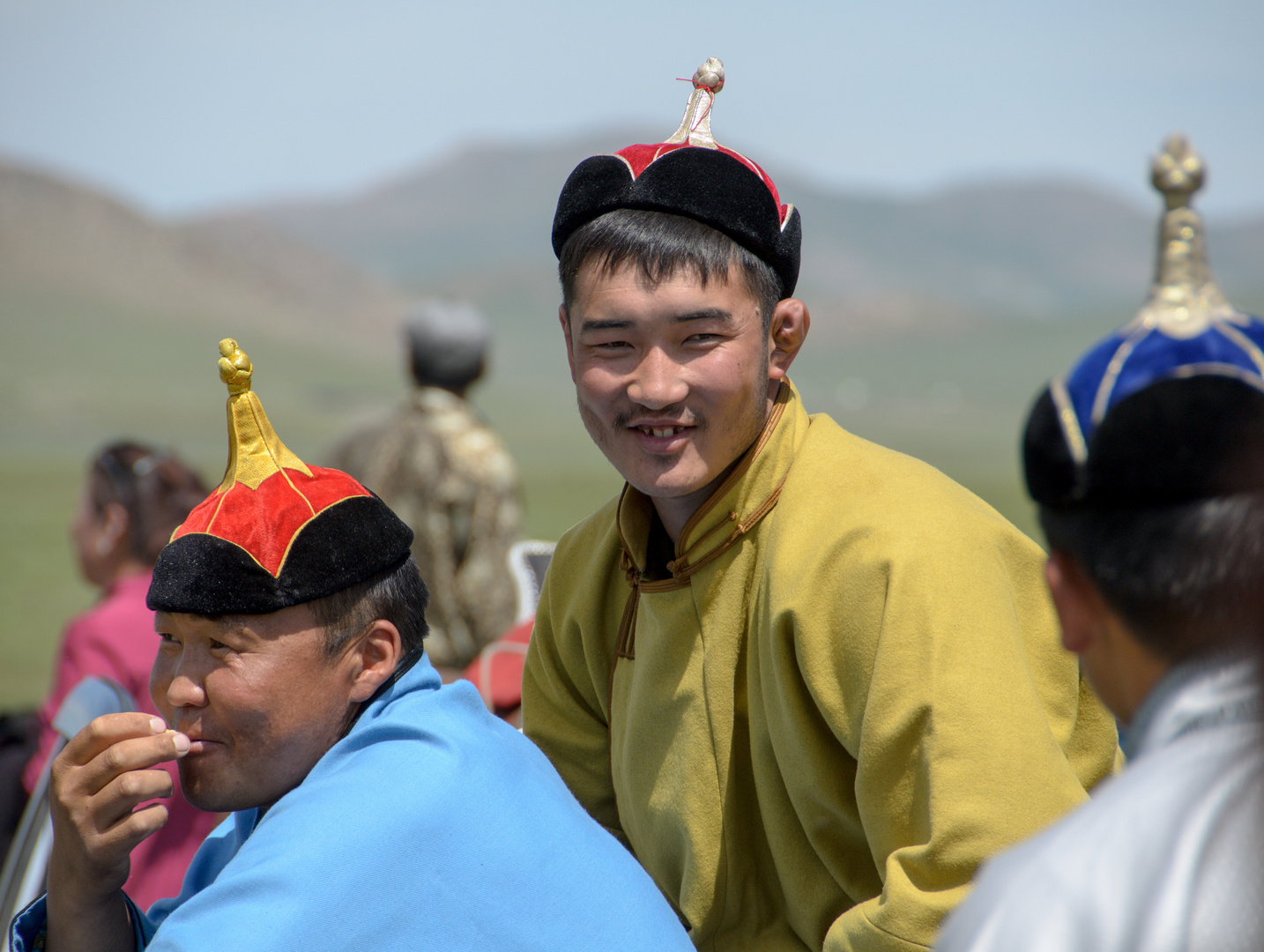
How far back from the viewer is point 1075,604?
1.09m

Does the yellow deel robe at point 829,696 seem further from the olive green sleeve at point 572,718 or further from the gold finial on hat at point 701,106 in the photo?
the gold finial on hat at point 701,106

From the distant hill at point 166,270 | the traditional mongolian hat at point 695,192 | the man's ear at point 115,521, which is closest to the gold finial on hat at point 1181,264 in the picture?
the traditional mongolian hat at point 695,192

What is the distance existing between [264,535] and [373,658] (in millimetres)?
261

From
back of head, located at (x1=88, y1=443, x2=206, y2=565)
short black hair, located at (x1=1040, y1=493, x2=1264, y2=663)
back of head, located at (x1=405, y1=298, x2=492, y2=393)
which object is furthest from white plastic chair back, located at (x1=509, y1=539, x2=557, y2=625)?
short black hair, located at (x1=1040, y1=493, x2=1264, y2=663)

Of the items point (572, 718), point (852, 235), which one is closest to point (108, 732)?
point (572, 718)

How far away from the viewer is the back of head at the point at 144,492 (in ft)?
11.4

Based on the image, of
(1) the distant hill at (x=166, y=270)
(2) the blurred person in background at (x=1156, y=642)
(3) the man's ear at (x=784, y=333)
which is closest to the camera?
(2) the blurred person in background at (x=1156, y=642)

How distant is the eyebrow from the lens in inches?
75.5

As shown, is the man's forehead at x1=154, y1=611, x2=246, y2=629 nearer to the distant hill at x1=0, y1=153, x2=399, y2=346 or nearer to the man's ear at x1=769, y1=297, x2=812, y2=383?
Result: the man's ear at x1=769, y1=297, x2=812, y2=383

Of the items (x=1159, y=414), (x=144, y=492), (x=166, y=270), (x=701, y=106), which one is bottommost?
(x=166, y=270)

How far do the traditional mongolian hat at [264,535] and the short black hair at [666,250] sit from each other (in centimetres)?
56

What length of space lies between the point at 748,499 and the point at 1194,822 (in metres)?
1.17

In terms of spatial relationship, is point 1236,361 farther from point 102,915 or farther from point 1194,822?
point 102,915

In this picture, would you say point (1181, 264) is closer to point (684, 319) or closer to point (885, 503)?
point (885, 503)
